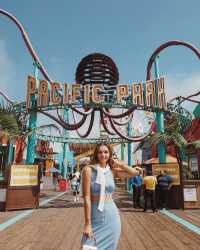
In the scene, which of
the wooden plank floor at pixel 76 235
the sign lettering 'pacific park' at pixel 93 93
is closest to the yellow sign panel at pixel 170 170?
the wooden plank floor at pixel 76 235

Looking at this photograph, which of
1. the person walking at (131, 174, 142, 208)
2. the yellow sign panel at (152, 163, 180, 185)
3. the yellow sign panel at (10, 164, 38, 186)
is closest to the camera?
the yellow sign panel at (10, 164, 38, 186)

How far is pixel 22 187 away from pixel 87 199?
8530 millimetres

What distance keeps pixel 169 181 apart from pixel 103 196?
831cm

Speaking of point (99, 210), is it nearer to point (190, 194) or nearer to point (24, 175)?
point (24, 175)

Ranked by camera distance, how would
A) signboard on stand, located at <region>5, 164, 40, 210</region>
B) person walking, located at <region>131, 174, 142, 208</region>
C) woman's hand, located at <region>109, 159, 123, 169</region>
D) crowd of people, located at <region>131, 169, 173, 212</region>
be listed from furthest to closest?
person walking, located at <region>131, 174, 142, 208</region> → signboard on stand, located at <region>5, 164, 40, 210</region> → crowd of people, located at <region>131, 169, 173, 212</region> → woman's hand, located at <region>109, 159, 123, 169</region>

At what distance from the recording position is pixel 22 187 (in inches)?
394

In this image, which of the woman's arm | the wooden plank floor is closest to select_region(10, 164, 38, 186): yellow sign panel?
the wooden plank floor

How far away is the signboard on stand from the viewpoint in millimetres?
9695

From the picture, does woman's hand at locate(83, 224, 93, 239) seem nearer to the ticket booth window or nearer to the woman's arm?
the woman's arm

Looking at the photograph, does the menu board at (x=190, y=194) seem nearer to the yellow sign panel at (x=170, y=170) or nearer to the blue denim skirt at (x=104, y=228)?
the yellow sign panel at (x=170, y=170)

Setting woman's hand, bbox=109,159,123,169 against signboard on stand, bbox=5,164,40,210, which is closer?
woman's hand, bbox=109,159,123,169

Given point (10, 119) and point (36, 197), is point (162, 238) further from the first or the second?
point (10, 119)

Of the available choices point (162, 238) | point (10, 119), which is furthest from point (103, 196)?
point (10, 119)

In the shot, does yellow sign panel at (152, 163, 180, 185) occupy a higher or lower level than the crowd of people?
higher
